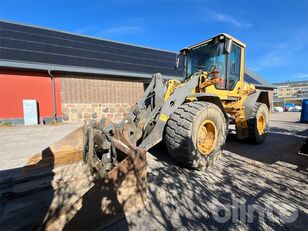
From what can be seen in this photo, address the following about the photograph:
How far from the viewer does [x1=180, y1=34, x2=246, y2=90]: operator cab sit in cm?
487

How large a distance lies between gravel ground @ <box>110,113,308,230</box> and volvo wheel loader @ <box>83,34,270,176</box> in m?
0.42

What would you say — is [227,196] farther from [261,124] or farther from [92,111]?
[92,111]

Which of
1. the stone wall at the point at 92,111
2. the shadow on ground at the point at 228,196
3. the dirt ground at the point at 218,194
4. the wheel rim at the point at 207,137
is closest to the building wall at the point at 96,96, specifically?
the stone wall at the point at 92,111

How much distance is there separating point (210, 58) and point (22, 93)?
10.8 meters

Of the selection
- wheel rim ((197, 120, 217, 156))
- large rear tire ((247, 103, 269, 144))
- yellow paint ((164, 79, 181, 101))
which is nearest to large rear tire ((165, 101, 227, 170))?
wheel rim ((197, 120, 217, 156))

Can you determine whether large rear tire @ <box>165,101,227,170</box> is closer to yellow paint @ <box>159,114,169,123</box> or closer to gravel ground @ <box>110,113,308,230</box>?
yellow paint @ <box>159,114,169,123</box>

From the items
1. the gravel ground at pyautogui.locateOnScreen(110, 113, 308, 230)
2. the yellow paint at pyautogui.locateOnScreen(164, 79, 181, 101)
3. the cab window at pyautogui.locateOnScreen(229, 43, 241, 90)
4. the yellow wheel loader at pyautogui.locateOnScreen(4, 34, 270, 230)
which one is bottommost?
the gravel ground at pyautogui.locateOnScreen(110, 113, 308, 230)

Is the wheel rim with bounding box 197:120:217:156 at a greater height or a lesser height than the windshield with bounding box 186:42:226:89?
lesser

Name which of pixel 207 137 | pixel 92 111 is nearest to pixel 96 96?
pixel 92 111

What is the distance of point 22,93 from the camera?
438 inches

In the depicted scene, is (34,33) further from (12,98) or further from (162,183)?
(162,183)

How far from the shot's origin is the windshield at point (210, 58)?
490 centimetres

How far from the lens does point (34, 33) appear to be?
14008 mm

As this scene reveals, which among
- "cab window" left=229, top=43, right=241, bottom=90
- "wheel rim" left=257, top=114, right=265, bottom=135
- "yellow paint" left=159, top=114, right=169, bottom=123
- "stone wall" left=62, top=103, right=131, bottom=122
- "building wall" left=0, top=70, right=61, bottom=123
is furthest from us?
"stone wall" left=62, top=103, right=131, bottom=122
